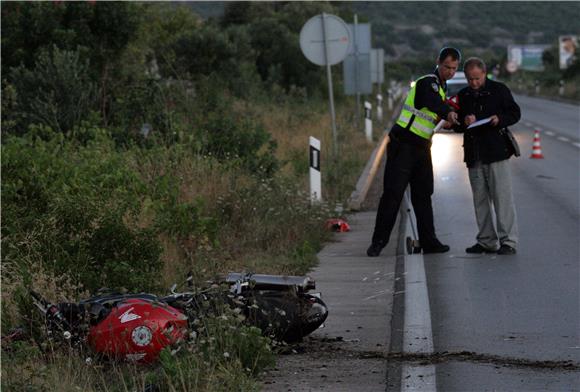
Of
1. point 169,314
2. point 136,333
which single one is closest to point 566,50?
point 169,314

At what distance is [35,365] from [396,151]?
607 centimetres

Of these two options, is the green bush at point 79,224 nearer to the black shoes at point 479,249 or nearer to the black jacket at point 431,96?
the black jacket at point 431,96

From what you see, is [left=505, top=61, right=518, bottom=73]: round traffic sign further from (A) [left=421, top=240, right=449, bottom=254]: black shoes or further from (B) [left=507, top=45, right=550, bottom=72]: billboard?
(A) [left=421, top=240, right=449, bottom=254]: black shoes

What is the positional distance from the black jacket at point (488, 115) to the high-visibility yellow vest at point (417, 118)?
1.06 feet

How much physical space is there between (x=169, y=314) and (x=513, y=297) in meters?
3.37

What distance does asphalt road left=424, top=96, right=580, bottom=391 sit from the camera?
7094 millimetres

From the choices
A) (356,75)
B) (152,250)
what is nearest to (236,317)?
(152,250)

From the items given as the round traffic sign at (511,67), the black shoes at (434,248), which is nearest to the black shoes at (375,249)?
the black shoes at (434,248)

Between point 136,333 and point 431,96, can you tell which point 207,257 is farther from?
point 136,333

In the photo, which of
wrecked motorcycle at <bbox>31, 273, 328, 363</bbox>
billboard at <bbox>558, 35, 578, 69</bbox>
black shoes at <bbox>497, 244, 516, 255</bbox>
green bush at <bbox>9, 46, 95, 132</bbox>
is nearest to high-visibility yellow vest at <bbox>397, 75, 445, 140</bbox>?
black shoes at <bbox>497, 244, 516, 255</bbox>

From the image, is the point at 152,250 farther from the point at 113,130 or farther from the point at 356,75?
the point at 356,75

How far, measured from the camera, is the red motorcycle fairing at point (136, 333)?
22.9 feet

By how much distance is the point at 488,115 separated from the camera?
475 inches

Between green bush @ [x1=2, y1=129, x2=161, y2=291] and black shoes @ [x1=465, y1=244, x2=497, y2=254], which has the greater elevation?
green bush @ [x1=2, y1=129, x2=161, y2=291]
